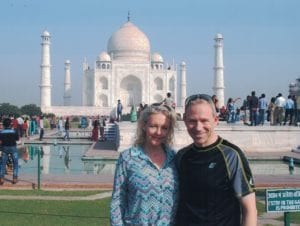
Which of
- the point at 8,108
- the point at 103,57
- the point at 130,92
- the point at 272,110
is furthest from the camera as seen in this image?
the point at 130,92

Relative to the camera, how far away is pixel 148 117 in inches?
87.3

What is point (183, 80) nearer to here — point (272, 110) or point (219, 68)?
point (219, 68)

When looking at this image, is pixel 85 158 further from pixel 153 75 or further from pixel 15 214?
pixel 153 75

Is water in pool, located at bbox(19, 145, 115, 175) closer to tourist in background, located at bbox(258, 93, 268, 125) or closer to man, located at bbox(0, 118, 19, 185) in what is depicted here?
man, located at bbox(0, 118, 19, 185)

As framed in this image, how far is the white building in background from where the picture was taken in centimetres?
5022

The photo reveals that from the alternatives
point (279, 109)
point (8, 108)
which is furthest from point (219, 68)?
point (279, 109)

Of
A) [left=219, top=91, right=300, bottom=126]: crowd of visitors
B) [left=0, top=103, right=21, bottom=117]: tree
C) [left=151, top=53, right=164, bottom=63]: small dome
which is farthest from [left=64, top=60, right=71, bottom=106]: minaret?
[left=219, top=91, right=300, bottom=126]: crowd of visitors

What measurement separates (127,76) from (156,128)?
48.8 meters

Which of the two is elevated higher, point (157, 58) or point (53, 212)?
point (157, 58)

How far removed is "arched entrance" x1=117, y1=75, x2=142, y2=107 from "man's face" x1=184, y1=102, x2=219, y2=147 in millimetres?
49881

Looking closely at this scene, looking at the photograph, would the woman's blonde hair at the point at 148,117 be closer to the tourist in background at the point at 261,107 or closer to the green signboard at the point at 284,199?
the green signboard at the point at 284,199

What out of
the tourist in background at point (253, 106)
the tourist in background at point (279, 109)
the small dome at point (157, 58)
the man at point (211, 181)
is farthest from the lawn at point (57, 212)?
the small dome at point (157, 58)

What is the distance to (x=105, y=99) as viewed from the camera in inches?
2026

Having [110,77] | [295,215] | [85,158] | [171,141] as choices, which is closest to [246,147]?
[85,158]
